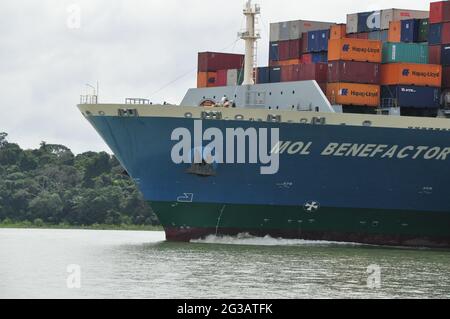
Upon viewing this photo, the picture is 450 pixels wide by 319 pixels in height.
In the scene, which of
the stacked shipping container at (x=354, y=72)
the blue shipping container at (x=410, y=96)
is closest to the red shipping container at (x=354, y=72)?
the stacked shipping container at (x=354, y=72)

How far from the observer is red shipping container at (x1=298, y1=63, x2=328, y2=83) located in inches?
2279

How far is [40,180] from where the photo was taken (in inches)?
4545

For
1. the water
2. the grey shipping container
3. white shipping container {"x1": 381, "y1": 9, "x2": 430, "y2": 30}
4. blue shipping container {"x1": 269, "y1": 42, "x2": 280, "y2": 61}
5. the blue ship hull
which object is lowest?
the water

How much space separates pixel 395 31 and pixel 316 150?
9.24m

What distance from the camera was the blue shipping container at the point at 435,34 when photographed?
194 feet

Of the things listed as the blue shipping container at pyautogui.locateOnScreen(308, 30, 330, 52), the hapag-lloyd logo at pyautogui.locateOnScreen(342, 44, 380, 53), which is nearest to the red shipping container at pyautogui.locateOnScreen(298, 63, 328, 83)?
the hapag-lloyd logo at pyautogui.locateOnScreen(342, 44, 380, 53)

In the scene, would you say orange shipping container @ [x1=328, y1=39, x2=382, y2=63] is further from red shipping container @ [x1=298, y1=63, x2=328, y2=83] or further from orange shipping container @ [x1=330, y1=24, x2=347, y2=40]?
orange shipping container @ [x1=330, y1=24, x2=347, y2=40]

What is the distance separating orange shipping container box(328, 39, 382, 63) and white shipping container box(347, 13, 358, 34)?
522 cm

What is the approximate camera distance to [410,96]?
57.3 m

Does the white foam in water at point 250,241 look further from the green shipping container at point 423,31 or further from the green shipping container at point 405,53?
the green shipping container at point 423,31

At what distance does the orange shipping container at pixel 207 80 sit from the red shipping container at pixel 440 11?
1145 centimetres

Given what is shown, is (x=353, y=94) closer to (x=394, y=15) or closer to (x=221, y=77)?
(x=394, y=15)

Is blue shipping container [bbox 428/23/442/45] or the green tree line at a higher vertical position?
blue shipping container [bbox 428/23/442/45]
